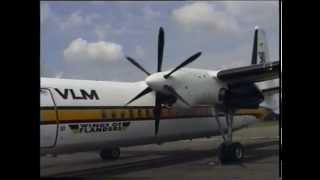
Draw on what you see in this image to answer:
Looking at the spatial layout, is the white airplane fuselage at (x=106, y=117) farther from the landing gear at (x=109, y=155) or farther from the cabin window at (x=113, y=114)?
the landing gear at (x=109, y=155)

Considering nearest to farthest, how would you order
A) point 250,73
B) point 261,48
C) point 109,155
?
1. point 250,73
2. point 109,155
3. point 261,48

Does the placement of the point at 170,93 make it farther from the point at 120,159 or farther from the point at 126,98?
the point at 120,159

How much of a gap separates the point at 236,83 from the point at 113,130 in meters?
5.15

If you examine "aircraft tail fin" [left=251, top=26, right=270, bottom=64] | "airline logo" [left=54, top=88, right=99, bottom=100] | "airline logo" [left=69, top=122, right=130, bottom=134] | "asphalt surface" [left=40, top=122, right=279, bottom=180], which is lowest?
"asphalt surface" [left=40, top=122, right=279, bottom=180]

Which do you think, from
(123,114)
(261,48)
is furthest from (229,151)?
(261,48)

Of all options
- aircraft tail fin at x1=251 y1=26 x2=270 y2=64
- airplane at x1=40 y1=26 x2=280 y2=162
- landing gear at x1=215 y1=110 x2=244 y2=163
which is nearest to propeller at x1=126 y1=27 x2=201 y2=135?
airplane at x1=40 y1=26 x2=280 y2=162

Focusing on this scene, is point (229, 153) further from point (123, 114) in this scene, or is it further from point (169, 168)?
point (123, 114)

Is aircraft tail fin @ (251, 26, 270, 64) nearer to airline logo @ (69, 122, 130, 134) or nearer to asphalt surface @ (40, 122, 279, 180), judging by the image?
asphalt surface @ (40, 122, 279, 180)

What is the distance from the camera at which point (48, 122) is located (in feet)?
40.2

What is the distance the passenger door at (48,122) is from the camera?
12133 mm

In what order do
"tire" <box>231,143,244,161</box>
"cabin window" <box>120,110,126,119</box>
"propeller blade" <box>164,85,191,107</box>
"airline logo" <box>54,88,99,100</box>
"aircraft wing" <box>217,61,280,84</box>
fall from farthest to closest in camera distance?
"tire" <box>231,143,244,161</box>
"aircraft wing" <box>217,61,280,84</box>
"propeller blade" <box>164,85,191,107</box>
"cabin window" <box>120,110,126,119</box>
"airline logo" <box>54,88,99,100</box>

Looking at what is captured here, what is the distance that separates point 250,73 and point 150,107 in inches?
146

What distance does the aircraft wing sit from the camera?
51.4 ft
